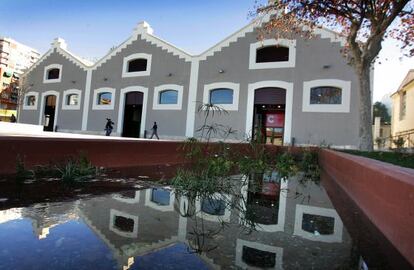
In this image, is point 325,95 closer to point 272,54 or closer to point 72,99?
point 272,54

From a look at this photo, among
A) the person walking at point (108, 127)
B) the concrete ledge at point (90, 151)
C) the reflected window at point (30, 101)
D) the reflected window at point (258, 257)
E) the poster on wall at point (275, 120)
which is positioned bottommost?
the reflected window at point (258, 257)

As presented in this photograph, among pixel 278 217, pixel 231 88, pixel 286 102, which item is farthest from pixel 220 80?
pixel 278 217

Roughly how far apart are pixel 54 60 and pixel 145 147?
25073 millimetres

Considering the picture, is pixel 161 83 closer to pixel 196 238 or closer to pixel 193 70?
pixel 193 70

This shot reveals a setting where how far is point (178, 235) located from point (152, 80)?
21692 millimetres

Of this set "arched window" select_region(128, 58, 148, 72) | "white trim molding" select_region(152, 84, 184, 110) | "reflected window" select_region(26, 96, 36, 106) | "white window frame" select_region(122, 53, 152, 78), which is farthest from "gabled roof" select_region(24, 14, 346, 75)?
"reflected window" select_region(26, 96, 36, 106)

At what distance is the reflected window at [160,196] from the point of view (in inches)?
159

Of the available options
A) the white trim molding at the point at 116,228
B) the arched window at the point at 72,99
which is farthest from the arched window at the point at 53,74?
the white trim molding at the point at 116,228

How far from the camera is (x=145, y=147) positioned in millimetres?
8055

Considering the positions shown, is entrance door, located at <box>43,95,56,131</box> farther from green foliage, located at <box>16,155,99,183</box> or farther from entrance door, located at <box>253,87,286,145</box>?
green foliage, located at <box>16,155,99,183</box>

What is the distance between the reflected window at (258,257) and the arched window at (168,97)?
2046 cm

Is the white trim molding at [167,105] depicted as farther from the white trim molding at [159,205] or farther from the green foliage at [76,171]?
the white trim molding at [159,205]

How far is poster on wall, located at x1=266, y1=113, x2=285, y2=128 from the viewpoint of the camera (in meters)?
22.4

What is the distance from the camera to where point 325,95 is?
60.3ft
